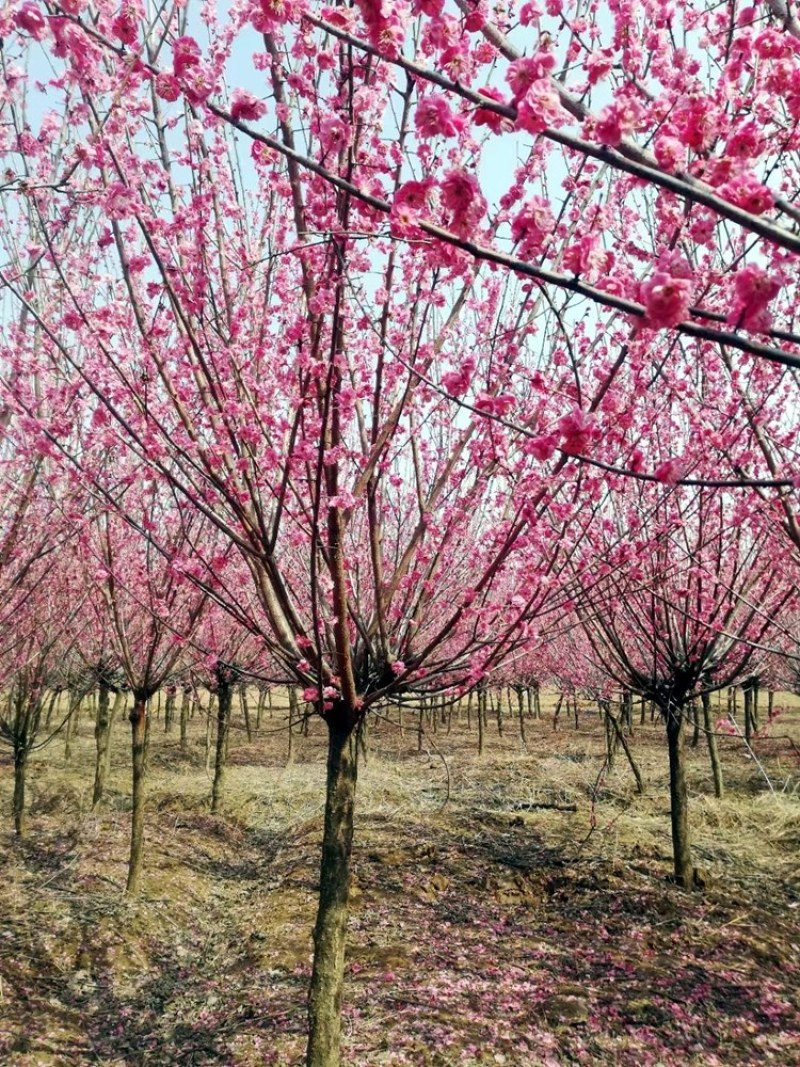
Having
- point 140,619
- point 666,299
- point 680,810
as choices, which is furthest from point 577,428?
point 140,619

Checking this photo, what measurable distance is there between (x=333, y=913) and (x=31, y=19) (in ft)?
13.7

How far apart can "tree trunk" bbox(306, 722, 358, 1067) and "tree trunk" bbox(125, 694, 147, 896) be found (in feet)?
16.0

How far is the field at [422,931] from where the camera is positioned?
5453mm

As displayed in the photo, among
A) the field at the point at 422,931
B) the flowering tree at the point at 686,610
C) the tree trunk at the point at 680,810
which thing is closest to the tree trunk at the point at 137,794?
the field at the point at 422,931

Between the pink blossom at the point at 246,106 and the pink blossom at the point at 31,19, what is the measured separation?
24.5 inches

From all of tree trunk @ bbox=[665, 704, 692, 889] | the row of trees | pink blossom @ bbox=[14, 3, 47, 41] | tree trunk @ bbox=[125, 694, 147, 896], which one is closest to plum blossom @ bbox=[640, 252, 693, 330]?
the row of trees

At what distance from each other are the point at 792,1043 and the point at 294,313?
264 inches

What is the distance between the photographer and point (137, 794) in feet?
28.1

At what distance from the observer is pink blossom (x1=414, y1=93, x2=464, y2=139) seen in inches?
67.4

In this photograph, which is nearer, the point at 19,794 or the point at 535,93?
the point at 535,93

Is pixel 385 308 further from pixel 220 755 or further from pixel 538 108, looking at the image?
pixel 220 755

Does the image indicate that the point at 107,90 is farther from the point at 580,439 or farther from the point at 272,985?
the point at 272,985

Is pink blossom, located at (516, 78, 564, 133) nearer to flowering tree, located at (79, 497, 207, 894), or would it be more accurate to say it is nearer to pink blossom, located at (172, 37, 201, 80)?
pink blossom, located at (172, 37, 201, 80)

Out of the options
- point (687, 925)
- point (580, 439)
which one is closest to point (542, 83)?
point (580, 439)
